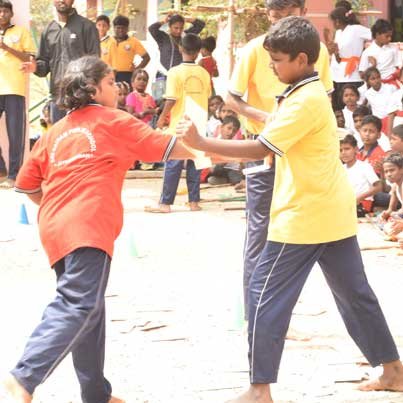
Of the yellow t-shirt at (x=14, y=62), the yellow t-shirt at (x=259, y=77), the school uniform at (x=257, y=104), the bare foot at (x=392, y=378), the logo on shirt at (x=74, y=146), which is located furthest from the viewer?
the yellow t-shirt at (x=14, y=62)

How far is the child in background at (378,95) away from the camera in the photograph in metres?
12.5

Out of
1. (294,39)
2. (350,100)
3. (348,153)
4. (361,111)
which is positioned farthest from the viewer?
(350,100)

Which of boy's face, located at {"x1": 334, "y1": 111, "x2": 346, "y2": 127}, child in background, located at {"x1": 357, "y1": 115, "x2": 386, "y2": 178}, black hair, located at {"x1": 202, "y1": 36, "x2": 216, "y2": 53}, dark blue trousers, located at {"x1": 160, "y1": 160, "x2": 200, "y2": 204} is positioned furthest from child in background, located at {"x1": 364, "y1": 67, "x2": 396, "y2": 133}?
black hair, located at {"x1": 202, "y1": 36, "x2": 216, "y2": 53}

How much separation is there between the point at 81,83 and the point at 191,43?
5.81 meters

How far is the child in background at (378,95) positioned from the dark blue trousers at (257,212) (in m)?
7.04

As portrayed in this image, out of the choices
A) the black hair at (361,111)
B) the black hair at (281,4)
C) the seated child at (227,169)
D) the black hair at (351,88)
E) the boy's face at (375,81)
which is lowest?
the seated child at (227,169)

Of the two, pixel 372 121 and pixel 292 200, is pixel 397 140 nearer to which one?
pixel 372 121

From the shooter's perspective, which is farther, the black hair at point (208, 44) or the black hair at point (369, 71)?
the black hair at point (208, 44)

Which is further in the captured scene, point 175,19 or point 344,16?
point 175,19

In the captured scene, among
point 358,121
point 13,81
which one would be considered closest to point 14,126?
point 13,81

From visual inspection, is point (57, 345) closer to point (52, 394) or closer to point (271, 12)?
point (52, 394)

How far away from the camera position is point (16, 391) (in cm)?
413

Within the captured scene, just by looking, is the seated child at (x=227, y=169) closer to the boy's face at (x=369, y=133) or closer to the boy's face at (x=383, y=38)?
the boy's face at (x=383, y=38)

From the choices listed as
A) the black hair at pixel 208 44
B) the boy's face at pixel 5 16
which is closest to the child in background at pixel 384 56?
the black hair at pixel 208 44
